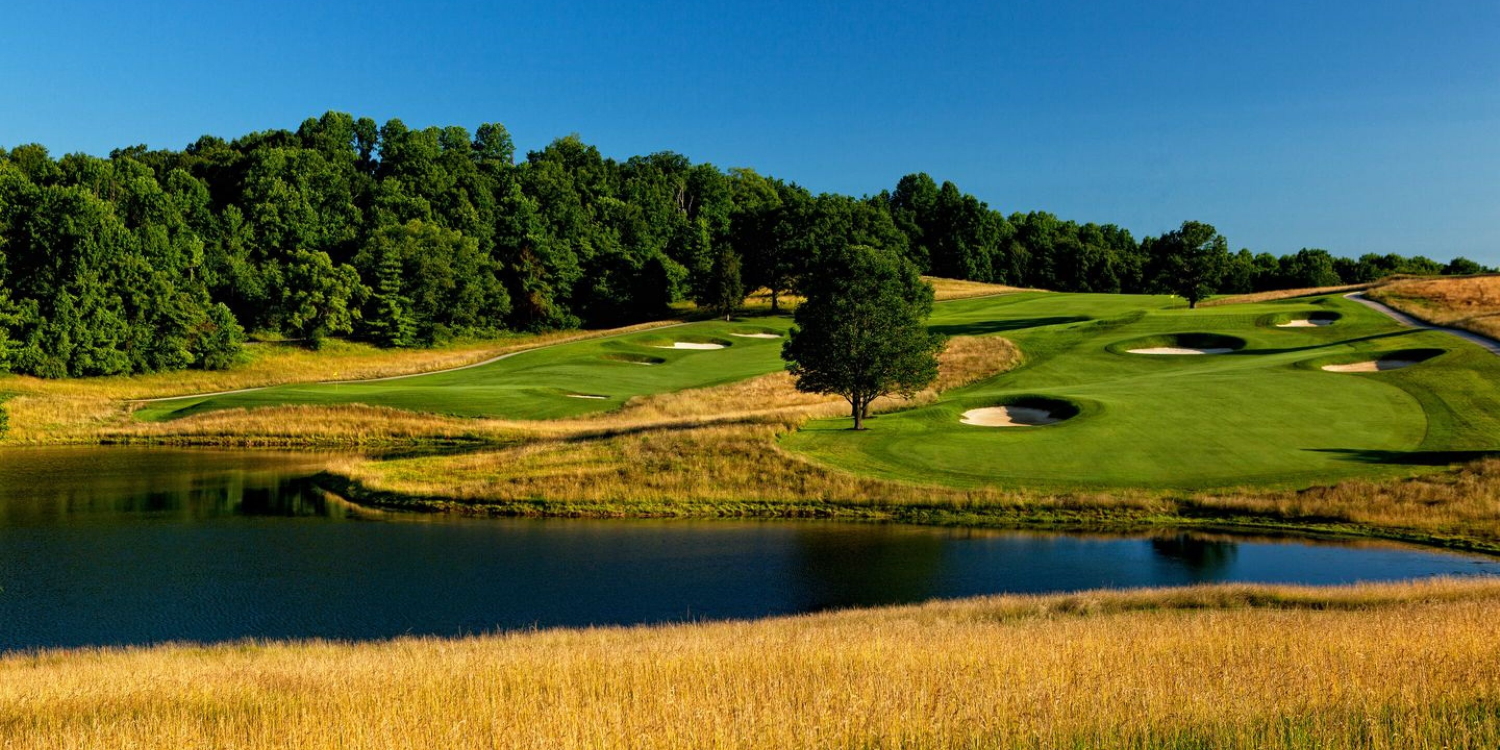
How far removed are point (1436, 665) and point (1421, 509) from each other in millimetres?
22489

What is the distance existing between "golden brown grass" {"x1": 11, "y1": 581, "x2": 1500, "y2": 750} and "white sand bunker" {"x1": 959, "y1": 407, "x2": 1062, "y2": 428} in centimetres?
2566

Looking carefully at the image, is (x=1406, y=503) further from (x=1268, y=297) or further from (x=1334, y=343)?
(x=1268, y=297)

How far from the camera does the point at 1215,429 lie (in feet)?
120

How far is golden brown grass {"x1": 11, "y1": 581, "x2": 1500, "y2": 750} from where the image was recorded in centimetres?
707

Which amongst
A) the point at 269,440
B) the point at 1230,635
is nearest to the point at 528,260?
the point at 269,440

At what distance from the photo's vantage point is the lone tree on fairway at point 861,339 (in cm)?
4003

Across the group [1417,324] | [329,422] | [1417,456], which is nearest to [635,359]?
[329,422]

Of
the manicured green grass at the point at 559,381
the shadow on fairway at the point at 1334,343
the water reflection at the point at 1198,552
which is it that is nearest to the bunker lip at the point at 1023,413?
the water reflection at the point at 1198,552

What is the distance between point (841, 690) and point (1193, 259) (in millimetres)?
78977

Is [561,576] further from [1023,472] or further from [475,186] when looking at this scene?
[475,186]

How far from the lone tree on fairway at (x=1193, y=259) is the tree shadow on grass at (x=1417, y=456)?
48719 millimetres

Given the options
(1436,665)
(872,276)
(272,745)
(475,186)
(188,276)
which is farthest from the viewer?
(475,186)

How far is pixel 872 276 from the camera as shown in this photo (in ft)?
134

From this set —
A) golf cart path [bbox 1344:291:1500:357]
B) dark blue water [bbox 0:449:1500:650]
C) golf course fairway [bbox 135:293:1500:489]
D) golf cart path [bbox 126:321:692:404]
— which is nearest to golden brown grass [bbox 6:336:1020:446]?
golf course fairway [bbox 135:293:1500:489]
